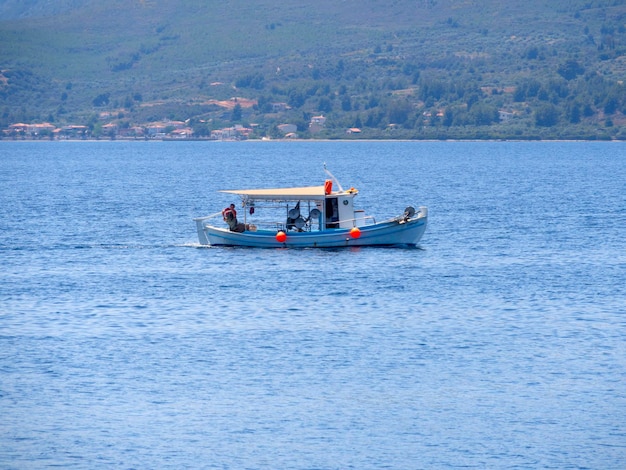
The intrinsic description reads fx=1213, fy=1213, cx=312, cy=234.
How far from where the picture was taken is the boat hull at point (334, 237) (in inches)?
2339

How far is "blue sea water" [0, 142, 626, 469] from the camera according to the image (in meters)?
30.0

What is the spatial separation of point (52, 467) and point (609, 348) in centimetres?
1900

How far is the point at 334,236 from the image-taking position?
194ft

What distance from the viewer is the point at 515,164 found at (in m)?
185

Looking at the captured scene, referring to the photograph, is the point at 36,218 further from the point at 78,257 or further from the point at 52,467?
the point at 52,467

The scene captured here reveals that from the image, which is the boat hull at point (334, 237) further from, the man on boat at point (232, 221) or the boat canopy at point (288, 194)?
the boat canopy at point (288, 194)

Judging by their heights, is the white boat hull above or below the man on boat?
below

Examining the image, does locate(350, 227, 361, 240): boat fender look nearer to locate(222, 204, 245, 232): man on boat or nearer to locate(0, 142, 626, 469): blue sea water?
locate(0, 142, 626, 469): blue sea water

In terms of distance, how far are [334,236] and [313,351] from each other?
20.6 m

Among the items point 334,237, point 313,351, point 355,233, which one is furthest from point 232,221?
point 313,351

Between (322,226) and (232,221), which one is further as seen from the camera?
(232,221)

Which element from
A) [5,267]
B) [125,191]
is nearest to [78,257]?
[5,267]

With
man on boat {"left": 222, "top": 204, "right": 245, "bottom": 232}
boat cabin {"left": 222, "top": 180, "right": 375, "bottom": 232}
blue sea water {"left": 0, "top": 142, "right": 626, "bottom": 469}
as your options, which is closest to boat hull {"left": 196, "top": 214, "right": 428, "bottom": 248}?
man on boat {"left": 222, "top": 204, "right": 245, "bottom": 232}

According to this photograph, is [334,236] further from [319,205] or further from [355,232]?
[319,205]
